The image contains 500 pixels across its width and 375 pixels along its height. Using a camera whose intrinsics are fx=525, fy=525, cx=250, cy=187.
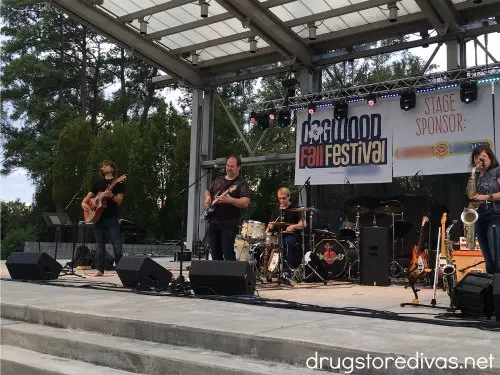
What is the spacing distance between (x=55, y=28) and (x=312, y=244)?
22.8 meters

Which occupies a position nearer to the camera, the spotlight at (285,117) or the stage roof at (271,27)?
the stage roof at (271,27)

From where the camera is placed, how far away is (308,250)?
8531 mm

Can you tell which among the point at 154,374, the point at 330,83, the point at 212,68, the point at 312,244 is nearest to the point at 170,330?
the point at 154,374

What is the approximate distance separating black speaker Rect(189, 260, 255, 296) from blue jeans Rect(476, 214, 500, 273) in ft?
7.67

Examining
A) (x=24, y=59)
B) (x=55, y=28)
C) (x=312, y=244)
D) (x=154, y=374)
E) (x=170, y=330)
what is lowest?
(x=154, y=374)

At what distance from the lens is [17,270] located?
7309mm

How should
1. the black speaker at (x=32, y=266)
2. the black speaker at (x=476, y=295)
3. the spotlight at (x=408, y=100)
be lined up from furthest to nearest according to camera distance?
1. the spotlight at (x=408, y=100)
2. the black speaker at (x=32, y=266)
3. the black speaker at (x=476, y=295)

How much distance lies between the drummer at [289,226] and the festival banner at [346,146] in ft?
10.7

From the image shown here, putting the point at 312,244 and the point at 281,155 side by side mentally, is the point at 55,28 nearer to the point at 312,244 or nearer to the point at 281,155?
the point at 281,155

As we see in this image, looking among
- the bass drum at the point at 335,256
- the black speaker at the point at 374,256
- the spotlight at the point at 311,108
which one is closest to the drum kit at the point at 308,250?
the bass drum at the point at 335,256

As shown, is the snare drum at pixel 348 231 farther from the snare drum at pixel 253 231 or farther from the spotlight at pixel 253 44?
the spotlight at pixel 253 44

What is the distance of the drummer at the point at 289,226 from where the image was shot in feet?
26.6

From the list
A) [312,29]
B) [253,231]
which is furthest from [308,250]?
[312,29]

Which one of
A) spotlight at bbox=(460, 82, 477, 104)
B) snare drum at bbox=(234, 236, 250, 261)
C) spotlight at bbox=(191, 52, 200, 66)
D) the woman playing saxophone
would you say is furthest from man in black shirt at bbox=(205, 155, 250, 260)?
spotlight at bbox=(191, 52, 200, 66)
